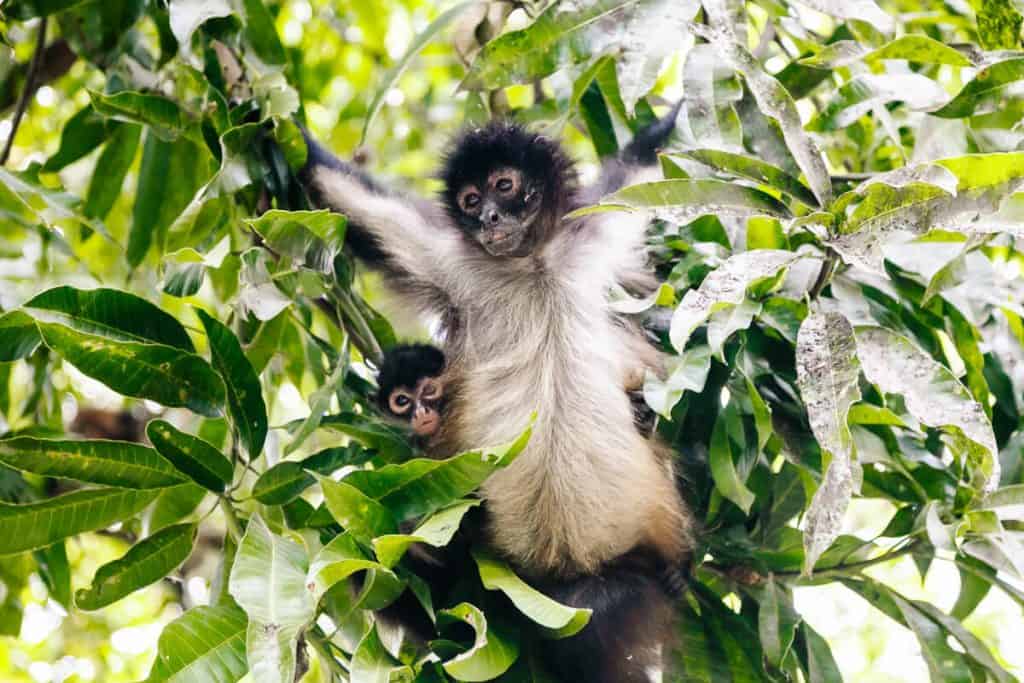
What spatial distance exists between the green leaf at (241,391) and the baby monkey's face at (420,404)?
79 centimetres

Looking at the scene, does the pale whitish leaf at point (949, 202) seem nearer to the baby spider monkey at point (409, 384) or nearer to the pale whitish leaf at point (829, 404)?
the pale whitish leaf at point (829, 404)

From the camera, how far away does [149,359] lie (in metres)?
2.42

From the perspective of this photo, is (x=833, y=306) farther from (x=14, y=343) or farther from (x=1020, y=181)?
(x=14, y=343)

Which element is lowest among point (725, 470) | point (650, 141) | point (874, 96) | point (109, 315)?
point (725, 470)

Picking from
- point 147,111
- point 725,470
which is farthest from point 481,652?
point 147,111

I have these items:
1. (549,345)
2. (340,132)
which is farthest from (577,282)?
(340,132)

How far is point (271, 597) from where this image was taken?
2.13m

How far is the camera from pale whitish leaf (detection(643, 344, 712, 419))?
2408mm

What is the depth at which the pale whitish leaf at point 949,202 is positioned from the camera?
1.98 m

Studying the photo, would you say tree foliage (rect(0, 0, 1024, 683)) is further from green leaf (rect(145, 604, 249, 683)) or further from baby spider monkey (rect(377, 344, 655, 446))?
baby spider monkey (rect(377, 344, 655, 446))

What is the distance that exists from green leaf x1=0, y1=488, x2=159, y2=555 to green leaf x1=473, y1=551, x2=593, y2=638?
2.75ft

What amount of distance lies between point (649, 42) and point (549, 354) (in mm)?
1005

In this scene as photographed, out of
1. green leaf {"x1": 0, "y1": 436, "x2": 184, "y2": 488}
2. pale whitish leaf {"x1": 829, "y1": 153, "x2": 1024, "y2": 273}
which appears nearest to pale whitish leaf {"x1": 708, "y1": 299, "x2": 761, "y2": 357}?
pale whitish leaf {"x1": 829, "y1": 153, "x2": 1024, "y2": 273}

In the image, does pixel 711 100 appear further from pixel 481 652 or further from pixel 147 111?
pixel 147 111
